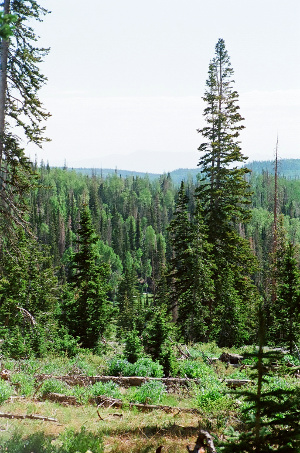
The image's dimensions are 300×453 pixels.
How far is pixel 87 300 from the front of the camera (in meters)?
23.4

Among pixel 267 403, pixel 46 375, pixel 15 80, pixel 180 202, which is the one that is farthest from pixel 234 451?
pixel 180 202

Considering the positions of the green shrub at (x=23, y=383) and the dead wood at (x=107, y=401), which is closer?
the dead wood at (x=107, y=401)

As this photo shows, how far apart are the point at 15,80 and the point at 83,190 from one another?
148984 millimetres

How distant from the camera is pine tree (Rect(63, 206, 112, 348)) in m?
23.2

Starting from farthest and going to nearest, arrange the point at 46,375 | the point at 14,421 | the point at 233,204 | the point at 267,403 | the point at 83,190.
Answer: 1. the point at 83,190
2. the point at 233,204
3. the point at 46,375
4. the point at 14,421
5. the point at 267,403

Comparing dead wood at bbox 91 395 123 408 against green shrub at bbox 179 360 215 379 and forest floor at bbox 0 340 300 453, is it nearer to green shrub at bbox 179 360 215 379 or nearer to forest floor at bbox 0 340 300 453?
forest floor at bbox 0 340 300 453

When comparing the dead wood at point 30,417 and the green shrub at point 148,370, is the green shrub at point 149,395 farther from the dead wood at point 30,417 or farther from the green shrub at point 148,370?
the dead wood at point 30,417

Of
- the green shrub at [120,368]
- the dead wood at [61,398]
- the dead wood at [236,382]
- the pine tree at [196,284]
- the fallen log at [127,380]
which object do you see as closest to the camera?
the dead wood at [61,398]

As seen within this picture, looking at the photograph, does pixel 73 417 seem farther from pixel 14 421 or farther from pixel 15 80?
pixel 15 80

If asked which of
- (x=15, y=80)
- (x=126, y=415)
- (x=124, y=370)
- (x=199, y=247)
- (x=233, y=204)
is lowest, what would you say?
(x=124, y=370)

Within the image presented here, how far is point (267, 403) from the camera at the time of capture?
12.4 feet

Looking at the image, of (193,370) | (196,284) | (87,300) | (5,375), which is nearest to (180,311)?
(196,284)

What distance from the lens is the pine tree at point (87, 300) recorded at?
76.3ft

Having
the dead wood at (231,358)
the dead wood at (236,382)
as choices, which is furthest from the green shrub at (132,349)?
the dead wood at (236,382)
